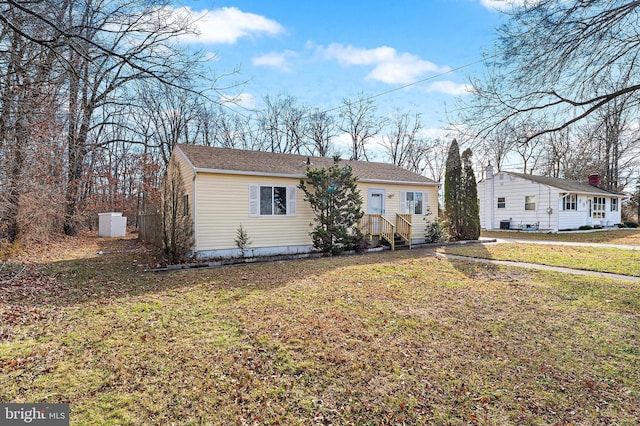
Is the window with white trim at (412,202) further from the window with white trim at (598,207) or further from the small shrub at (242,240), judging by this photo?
the window with white trim at (598,207)

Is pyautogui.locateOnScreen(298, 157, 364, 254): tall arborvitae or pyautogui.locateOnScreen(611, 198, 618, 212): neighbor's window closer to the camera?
pyautogui.locateOnScreen(298, 157, 364, 254): tall arborvitae

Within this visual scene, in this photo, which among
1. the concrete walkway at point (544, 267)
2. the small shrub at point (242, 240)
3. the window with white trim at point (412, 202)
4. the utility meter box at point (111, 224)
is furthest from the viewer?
the utility meter box at point (111, 224)

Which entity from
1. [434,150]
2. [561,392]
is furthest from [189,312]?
[434,150]

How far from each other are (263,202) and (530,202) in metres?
19.2

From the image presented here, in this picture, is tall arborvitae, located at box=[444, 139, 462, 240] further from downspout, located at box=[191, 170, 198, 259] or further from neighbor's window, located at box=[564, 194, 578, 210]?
downspout, located at box=[191, 170, 198, 259]

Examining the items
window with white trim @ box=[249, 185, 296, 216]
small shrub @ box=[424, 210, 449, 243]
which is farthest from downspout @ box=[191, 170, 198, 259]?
small shrub @ box=[424, 210, 449, 243]

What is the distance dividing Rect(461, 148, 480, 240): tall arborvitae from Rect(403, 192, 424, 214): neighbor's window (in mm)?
2226

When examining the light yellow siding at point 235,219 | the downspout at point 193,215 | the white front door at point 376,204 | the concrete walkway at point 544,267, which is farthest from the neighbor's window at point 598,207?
the downspout at point 193,215

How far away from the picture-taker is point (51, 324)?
475cm

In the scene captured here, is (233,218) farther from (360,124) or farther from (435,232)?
(360,124)

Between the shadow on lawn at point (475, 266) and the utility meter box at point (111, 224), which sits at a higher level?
A: the utility meter box at point (111, 224)

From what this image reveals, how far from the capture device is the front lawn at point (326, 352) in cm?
286

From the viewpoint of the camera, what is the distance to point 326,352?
387 cm

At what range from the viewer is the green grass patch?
8.98m
